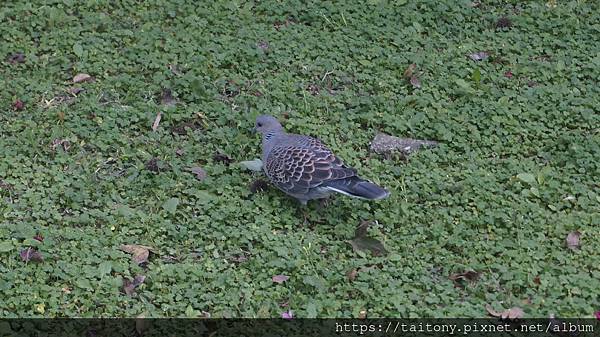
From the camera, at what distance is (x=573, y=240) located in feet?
20.6

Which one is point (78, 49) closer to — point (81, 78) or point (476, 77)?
point (81, 78)

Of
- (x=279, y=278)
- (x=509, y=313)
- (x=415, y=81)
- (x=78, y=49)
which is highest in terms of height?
(x=509, y=313)

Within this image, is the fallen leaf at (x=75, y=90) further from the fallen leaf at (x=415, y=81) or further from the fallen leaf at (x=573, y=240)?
the fallen leaf at (x=573, y=240)

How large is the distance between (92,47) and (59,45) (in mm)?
292

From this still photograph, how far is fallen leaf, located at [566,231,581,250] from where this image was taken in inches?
246

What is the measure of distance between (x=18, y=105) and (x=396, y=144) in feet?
10.0

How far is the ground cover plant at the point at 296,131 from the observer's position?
19.1 ft

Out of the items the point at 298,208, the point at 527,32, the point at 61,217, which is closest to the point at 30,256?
the point at 61,217

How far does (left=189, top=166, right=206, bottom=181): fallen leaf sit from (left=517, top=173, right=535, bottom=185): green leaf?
234 cm

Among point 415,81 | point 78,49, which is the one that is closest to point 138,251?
point 78,49

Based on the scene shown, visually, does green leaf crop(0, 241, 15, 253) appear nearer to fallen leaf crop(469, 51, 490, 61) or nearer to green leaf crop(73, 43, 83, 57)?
green leaf crop(73, 43, 83, 57)

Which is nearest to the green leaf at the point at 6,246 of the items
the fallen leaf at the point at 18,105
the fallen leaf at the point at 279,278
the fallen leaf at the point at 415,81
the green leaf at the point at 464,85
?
the fallen leaf at the point at 279,278

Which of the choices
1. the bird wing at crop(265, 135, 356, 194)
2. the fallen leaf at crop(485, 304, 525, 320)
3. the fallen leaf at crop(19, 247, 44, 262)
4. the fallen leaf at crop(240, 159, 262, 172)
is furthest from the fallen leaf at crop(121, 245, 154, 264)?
the fallen leaf at crop(485, 304, 525, 320)

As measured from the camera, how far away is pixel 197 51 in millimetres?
8438
